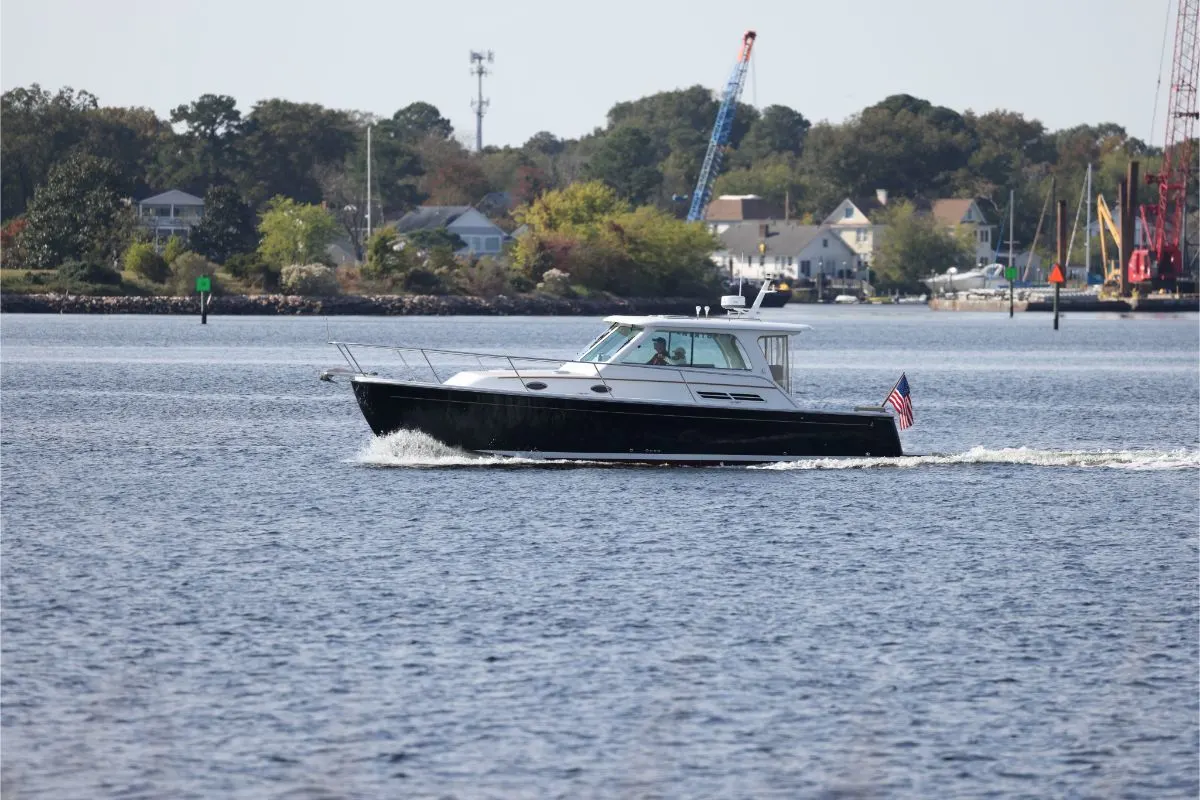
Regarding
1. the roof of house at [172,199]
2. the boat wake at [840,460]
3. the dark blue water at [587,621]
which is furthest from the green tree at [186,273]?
the boat wake at [840,460]

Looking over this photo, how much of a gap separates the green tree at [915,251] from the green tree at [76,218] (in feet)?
294

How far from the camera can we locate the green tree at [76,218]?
129 meters

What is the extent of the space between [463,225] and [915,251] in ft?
160

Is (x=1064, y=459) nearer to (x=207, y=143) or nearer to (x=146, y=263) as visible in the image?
(x=146, y=263)

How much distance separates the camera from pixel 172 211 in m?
158

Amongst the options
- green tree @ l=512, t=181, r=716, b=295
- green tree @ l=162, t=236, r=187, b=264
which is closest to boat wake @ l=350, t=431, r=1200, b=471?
green tree @ l=162, t=236, r=187, b=264

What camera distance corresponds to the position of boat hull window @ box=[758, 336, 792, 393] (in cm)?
3506

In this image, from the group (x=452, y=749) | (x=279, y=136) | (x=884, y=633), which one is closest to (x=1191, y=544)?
(x=884, y=633)

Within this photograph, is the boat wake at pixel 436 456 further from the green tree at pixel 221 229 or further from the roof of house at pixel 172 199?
the roof of house at pixel 172 199

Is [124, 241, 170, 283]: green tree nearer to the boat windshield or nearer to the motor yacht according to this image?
the motor yacht

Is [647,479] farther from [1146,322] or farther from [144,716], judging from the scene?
[1146,322]

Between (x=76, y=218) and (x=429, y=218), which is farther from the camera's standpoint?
(x=429, y=218)

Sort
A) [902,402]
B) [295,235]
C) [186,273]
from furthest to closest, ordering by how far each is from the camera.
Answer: [295,235] → [186,273] → [902,402]

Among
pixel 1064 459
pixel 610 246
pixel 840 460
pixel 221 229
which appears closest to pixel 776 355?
pixel 840 460
